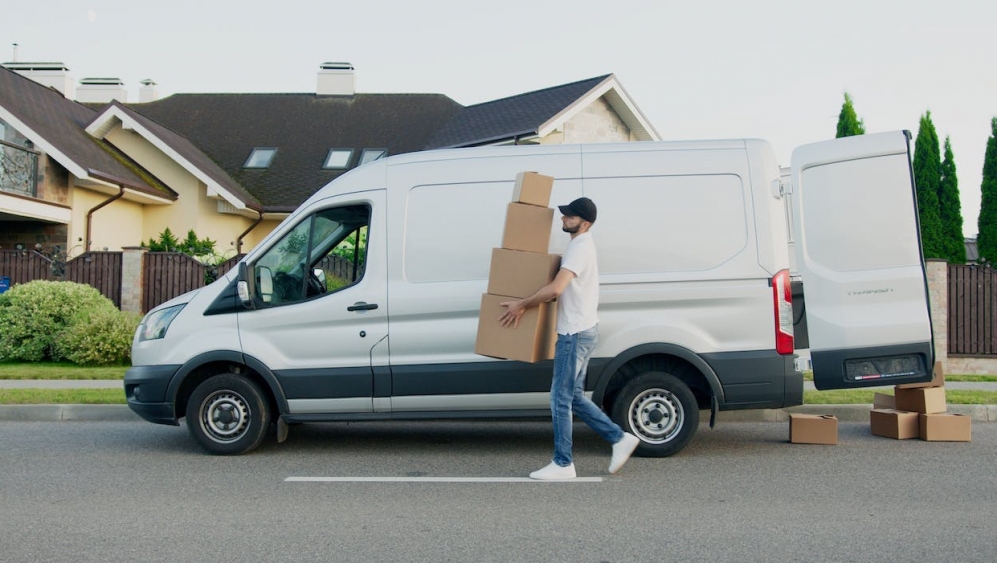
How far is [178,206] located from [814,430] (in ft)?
61.4

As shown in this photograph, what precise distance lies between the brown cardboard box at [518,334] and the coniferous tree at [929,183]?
14532 millimetres

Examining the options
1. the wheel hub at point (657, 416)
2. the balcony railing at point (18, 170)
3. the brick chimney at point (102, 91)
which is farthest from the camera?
the brick chimney at point (102, 91)

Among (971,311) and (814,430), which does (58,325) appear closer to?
(814,430)

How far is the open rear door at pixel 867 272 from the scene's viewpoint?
22.9 ft

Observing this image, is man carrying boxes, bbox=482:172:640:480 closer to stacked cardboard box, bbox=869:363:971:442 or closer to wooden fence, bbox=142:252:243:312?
stacked cardboard box, bbox=869:363:971:442

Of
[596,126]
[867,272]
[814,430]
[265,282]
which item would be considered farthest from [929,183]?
[265,282]

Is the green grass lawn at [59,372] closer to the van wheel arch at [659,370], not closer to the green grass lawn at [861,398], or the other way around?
the van wheel arch at [659,370]

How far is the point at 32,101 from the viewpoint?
20844mm

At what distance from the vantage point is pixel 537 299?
6422mm

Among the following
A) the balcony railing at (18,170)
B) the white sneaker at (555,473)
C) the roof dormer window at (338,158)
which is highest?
the roof dormer window at (338,158)

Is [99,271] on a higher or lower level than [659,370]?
higher

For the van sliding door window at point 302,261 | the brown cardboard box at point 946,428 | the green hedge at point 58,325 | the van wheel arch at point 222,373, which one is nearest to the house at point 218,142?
the green hedge at point 58,325

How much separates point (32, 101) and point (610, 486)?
1950 centimetres

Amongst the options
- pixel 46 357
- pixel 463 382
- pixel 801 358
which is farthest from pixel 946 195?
pixel 46 357
